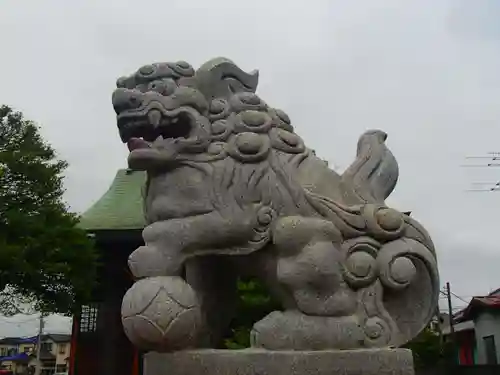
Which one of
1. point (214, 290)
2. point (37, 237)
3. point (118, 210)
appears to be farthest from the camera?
point (118, 210)

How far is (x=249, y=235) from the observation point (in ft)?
7.97

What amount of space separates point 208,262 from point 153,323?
41 centimetres

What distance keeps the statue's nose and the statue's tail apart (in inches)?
41.2

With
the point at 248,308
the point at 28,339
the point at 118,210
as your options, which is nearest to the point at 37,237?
the point at 118,210

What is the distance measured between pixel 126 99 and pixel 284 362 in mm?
1322

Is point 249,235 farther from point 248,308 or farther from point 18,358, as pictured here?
point 18,358

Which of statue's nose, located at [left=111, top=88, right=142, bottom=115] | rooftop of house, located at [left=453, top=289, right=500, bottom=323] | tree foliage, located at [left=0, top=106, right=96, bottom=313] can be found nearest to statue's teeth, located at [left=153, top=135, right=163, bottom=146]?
statue's nose, located at [left=111, top=88, right=142, bottom=115]

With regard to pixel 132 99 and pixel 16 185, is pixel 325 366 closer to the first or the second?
pixel 132 99

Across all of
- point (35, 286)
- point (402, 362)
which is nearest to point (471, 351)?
point (35, 286)

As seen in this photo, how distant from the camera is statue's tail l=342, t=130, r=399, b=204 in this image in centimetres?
271

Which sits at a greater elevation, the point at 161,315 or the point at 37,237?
the point at 37,237

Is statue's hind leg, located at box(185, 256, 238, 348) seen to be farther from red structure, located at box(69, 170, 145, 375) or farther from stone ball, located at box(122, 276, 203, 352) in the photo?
red structure, located at box(69, 170, 145, 375)

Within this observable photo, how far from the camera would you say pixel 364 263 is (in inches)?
95.3

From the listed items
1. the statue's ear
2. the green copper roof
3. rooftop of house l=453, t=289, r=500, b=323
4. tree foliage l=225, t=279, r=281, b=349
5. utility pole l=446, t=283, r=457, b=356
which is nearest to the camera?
the statue's ear
